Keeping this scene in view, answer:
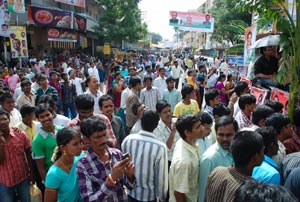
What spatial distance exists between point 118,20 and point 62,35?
22.5ft

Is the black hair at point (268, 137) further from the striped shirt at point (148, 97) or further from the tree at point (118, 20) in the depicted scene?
the tree at point (118, 20)

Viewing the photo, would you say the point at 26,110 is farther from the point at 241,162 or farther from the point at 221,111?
the point at 241,162

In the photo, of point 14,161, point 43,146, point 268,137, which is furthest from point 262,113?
point 14,161

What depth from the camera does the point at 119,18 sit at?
26.5 meters

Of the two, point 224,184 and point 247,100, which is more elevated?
point 247,100

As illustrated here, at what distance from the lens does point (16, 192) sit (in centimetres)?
333

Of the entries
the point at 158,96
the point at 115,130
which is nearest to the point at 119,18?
the point at 158,96

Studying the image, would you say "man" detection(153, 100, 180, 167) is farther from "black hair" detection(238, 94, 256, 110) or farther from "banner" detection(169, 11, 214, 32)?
"banner" detection(169, 11, 214, 32)

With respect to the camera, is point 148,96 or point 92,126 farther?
point 148,96

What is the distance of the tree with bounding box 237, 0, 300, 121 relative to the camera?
3.94 m

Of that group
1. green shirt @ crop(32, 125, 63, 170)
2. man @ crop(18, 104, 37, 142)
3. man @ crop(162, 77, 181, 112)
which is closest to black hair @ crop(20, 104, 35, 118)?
man @ crop(18, 104, 37, 142)

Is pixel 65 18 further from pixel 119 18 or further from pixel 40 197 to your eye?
pixel 40 197

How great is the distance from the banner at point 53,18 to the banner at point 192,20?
10.3 metres

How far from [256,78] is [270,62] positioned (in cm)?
39
